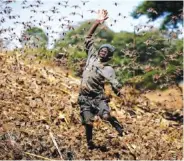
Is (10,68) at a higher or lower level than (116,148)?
higher

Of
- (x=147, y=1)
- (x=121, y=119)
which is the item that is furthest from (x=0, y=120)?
(x=147, y=1)

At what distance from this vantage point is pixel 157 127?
10.6 meters

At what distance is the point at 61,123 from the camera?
9.09 metres

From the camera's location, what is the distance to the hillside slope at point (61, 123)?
7480 mm

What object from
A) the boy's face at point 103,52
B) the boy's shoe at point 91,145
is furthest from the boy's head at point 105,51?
the boy's shoe at point 91,145

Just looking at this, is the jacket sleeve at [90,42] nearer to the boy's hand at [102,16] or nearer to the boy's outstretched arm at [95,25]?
the boy's outstretched arm at [95,25]

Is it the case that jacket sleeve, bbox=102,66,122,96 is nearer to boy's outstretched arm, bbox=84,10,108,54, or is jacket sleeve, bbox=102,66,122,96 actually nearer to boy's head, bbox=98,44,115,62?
boy's head, bbox=98,44,115,62

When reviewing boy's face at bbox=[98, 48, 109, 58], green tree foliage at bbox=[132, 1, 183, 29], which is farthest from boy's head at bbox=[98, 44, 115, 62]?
green tree foliage at bbox=[132, 1, 183, 29]

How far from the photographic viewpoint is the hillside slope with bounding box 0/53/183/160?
7.48 metres

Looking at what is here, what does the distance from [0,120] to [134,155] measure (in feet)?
8.89

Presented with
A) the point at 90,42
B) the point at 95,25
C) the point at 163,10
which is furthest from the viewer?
the point at 163,10

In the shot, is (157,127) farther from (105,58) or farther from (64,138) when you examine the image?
(105,58)

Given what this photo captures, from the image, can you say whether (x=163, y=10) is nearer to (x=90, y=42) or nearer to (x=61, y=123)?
(x=61, y=123)

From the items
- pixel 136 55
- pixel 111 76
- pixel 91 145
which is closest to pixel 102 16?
pixel 111 76
